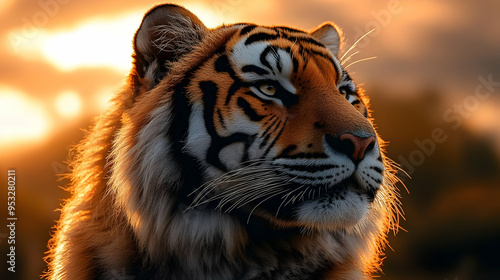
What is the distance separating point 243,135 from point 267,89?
0.93 feet

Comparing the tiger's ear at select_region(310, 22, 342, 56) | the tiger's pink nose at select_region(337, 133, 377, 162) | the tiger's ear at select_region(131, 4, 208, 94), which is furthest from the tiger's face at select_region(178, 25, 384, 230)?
the tiger's ear at select_region(310, 22, 342, 56)

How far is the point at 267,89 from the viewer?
2.92m

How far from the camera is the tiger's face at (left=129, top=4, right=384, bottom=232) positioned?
270cm

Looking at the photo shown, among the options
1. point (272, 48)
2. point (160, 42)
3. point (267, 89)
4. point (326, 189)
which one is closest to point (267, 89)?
point (267, 89)

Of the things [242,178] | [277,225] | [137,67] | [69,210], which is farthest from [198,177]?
[69,210]

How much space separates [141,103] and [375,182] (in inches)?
52.4

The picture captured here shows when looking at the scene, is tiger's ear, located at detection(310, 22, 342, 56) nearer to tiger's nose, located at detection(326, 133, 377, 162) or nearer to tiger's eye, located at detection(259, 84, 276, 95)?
tiger's eye, located at detection(259, 84, 276, 95)

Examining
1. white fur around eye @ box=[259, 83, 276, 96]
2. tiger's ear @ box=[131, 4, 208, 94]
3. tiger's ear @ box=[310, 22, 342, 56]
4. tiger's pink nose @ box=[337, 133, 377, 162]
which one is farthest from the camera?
tiger's ear @ box=[310, 22, 342, 56]

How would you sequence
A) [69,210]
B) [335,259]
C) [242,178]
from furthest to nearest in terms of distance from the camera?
[69,210], [335,259], [242,178]

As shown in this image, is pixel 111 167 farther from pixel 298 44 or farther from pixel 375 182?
pixel 375 182

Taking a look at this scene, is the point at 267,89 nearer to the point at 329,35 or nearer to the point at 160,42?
the point at 160,42

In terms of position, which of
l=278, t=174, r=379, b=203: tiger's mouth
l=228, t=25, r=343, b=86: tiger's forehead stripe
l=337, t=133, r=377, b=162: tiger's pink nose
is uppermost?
l=228, t=25, r=343, b=86: tiger's forehead stripe

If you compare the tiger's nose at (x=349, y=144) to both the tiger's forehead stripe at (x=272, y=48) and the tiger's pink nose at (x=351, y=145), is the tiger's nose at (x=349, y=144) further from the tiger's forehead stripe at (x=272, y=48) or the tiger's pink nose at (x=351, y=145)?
the tiger's forehead stripe at (x=272, y=48)

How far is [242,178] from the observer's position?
2781 millimetres
